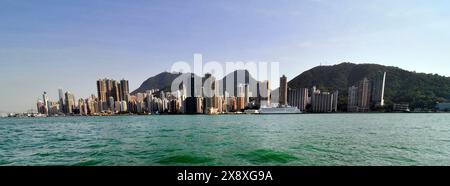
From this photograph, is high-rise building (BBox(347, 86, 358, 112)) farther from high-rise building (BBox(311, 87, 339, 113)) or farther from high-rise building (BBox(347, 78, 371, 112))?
high-rise building (BBox(311, 87, 339, 113))

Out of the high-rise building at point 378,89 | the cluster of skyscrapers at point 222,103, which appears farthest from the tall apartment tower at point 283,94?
the high-rise building at point 378,89

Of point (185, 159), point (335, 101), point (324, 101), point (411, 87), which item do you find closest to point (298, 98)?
point (324, 101)

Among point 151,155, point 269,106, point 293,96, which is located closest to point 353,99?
point 293,96

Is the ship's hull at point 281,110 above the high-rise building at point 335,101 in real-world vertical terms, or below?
below

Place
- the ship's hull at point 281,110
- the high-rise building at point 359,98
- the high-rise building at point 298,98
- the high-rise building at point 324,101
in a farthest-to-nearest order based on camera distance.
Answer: the high-rise building at point 298,98 < the high-rise building at point 324,101 < the high-rise building at point 359,98 < the ship's hull at point 281,110

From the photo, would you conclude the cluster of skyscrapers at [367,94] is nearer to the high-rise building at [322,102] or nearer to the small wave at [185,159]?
the high-rise building at [322,102]

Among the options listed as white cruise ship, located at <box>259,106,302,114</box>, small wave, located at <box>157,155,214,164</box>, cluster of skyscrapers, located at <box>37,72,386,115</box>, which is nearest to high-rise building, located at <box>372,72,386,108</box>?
cluster of skyscrapers, located at <box>37,72,386,115</box>
